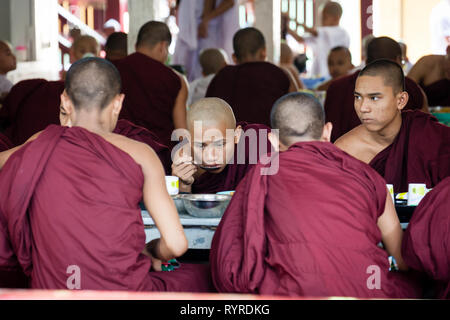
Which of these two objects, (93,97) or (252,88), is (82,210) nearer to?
(93,97)

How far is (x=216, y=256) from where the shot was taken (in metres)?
2.56

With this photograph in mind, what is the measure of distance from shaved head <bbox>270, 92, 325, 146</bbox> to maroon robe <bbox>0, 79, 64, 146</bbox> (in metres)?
2.60

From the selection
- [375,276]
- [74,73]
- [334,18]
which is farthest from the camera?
[334,18]

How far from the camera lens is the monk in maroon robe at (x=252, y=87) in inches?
217

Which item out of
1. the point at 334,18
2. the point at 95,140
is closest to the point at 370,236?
the point at 95,140

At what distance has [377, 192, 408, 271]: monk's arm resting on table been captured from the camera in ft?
8.40

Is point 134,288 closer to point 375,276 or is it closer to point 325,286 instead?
point 325,286

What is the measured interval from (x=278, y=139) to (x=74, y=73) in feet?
2.62

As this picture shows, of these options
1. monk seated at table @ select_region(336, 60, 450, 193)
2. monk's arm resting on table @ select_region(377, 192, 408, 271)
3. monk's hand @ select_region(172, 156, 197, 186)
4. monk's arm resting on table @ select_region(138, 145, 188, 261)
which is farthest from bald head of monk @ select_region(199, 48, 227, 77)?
monk's arm resting on table @ select_region(138, 145, 188, 261)

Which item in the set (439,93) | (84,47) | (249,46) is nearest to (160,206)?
(249,46)

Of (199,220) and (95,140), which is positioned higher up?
(95,140)

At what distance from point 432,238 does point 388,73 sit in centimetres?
155

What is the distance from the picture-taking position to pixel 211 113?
347 centimetres
